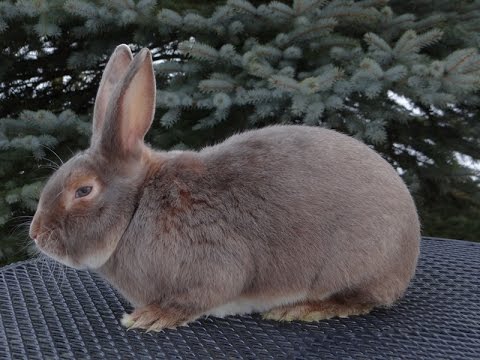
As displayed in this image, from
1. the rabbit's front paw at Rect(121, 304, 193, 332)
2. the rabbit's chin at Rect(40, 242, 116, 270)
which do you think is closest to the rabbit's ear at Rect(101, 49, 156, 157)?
the rabbit's chin at Rect(40, 242, 116, 270)

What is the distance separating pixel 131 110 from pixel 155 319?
502 mm

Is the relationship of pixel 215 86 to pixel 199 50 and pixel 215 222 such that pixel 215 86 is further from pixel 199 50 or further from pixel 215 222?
pixel 215 222

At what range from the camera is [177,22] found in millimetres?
2672

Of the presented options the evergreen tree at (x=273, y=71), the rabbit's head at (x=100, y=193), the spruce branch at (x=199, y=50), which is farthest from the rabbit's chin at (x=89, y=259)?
the spruce branch at (x=199, y=50)

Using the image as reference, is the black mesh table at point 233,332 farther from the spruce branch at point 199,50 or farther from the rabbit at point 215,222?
the spruce branch at point 199,50

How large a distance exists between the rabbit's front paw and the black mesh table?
2 cm

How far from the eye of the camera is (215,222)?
1461mm

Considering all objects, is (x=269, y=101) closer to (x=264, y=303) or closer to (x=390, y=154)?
(x=390, y=154)

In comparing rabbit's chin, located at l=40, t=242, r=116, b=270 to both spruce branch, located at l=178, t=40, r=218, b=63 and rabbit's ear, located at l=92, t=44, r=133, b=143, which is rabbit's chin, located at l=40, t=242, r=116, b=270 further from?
spruce branch, located at l=178, t=40, r=218, b=63

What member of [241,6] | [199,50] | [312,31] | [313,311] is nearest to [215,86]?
[199,50]

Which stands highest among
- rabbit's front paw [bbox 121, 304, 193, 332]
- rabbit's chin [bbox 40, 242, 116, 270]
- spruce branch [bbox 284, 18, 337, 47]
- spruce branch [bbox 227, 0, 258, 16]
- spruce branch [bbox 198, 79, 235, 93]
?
spruce branch [bbox 227, 0, 258, 16]

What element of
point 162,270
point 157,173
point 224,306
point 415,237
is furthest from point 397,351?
point 157,173

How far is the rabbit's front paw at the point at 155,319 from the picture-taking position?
1.47 metres

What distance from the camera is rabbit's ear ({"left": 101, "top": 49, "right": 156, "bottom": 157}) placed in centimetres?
138
